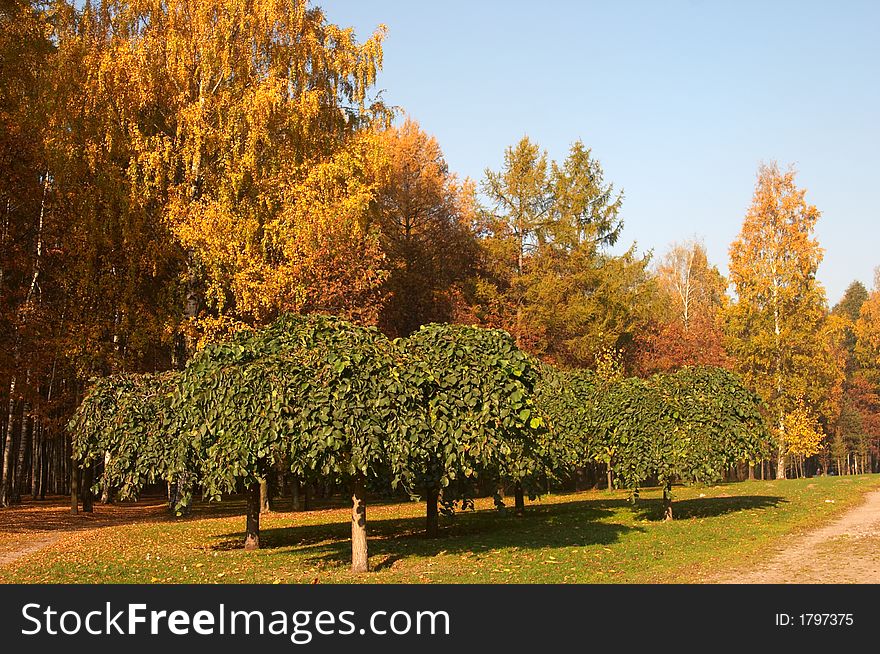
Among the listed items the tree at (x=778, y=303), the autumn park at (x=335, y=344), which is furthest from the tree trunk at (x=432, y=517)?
the tree at (x=778, y=303)

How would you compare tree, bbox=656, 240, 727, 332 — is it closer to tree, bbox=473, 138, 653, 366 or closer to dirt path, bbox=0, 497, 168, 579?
tree, bbox=473, 138, 653, 366

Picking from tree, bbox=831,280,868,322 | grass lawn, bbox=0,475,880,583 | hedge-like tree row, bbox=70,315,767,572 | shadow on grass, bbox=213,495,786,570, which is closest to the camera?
hedge-like tree row, bbox=70,315,767,572

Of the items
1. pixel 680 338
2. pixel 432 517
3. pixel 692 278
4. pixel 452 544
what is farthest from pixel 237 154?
pixel 692 278

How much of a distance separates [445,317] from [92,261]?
16608mm

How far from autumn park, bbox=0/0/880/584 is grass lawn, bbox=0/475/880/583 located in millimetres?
146

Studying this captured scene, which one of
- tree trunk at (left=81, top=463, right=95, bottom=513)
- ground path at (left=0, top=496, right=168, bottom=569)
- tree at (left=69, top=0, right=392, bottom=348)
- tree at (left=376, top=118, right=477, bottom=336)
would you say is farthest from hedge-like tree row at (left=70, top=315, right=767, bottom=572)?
tree at (left=376, top=118, right=477, bottom=336)

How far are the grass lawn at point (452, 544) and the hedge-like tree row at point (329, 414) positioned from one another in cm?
122

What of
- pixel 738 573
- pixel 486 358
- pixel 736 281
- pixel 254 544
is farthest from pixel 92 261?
pixel 736 281

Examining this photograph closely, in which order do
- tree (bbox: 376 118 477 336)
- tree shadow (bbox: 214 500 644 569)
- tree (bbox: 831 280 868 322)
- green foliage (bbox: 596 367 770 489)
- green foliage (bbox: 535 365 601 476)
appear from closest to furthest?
tree shadow (bbox: 214 500 644 569)
green foliage (bbox: 596 367 770 489)
green foliage (bbox: 535 365 601 476)
tree (bbox: 376 118 477 336)
tree (bbox: 831 280 868 322)

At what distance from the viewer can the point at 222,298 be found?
76.1 ft

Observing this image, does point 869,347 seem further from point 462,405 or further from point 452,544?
point 462,405

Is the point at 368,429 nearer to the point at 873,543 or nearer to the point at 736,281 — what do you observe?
the point at 873,543

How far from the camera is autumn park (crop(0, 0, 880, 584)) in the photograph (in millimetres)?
12820

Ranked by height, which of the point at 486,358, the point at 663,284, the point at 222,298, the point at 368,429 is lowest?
the point at 368,429
